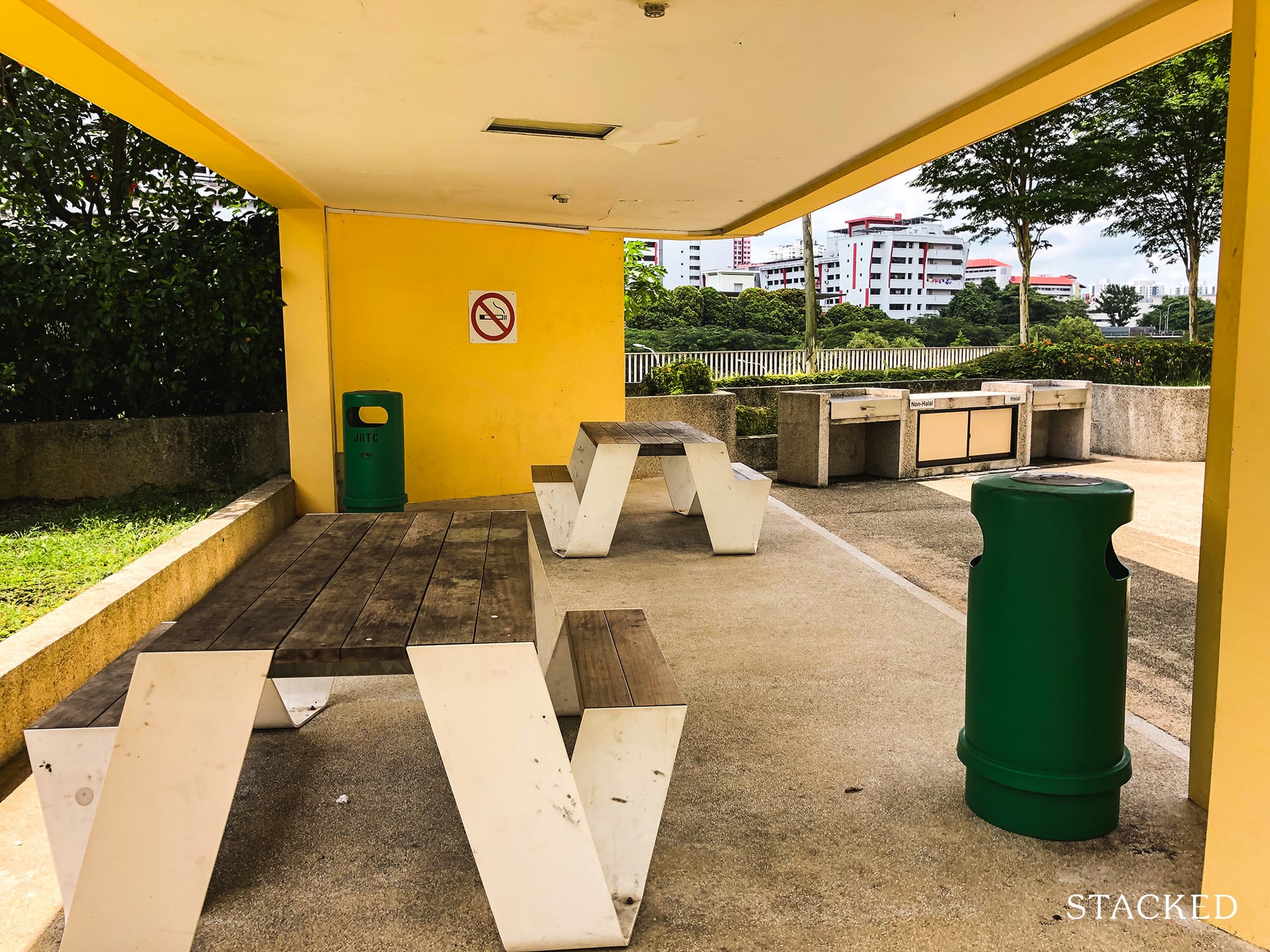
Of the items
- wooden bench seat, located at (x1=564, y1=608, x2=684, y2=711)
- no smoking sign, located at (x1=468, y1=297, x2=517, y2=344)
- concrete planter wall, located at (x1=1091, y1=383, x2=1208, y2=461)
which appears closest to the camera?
wooden bench seat, located at (x1=564, y1=608, x2=684, y2=711)

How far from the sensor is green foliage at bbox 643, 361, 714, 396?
35.1 feet

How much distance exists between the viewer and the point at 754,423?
11.5 m

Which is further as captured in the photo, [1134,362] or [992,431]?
[1134,362]

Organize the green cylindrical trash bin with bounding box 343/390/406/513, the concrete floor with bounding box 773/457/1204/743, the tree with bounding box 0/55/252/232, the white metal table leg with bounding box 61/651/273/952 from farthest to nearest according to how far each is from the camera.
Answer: the tree with bounding box 0/55/252/232 < the green cylindrical trash bin with bounding box 343/390/406/513 < the concrete floor with bounding box 773/457/1204/743 < the white metal table leg with bounding box 61/651/273/952

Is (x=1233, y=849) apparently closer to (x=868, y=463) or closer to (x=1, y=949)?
(x=1, y=949)

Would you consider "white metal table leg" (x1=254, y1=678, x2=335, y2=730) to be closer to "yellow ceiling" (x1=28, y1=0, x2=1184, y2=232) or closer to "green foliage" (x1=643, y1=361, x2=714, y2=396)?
"yellow ceiling" (x1=28, y1=0, x2=1184, y2=232)

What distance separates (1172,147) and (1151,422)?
6969 mm

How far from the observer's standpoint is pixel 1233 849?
2.18 meters

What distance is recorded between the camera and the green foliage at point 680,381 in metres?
10.7

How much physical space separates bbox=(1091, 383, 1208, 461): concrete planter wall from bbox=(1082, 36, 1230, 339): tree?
518 centimetres

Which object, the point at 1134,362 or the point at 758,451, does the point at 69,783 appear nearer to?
the point at 758,451

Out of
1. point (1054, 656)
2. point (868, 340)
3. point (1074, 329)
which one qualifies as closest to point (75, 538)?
point (1054, 656)

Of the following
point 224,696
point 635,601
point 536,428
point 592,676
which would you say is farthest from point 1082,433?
point 224,696

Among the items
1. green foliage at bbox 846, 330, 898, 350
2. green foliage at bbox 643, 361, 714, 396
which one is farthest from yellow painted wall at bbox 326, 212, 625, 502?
green foliage at bbox 846, 330, 898, 350
